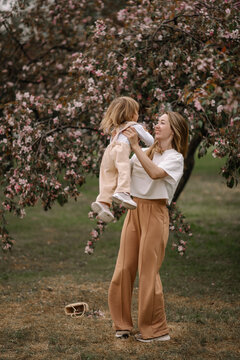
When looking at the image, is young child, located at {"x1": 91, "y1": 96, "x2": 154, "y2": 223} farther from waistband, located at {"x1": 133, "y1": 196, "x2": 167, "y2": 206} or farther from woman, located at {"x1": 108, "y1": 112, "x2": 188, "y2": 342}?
waistband, located at {"x1": 133, "y1": 196, "x2": 167, "y2": 206}

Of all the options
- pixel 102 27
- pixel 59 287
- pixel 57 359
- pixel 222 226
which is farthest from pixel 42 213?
pixel 57 359

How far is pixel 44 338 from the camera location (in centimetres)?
474

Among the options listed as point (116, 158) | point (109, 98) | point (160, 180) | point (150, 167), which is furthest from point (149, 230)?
point (109, 98)

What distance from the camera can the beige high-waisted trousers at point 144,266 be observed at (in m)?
4.25

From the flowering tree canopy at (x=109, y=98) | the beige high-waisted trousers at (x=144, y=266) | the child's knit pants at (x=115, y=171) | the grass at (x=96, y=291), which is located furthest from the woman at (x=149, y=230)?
the flowering tree canopy at (x=109, y=98)

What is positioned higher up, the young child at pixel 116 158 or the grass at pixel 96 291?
the young child at pixel 116 158

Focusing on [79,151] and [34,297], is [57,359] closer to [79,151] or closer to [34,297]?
[34,297]

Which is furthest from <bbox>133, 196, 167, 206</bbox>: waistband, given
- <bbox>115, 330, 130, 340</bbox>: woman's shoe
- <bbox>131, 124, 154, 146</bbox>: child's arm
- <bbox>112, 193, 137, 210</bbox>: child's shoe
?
<bbox>115, 330, 130, 340</bbox>: woman's shoe

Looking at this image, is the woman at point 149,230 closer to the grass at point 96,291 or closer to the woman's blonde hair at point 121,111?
the woman's blonde hair at point 121,111

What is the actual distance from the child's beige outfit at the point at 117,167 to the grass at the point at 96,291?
4.24 ft

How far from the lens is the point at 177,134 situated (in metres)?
4.30

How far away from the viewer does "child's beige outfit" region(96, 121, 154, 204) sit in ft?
13.3

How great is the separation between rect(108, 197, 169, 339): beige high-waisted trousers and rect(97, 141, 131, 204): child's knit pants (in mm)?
294

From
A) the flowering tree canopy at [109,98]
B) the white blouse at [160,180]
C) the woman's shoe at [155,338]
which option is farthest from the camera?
the flowering tree canopy at [109,98]
